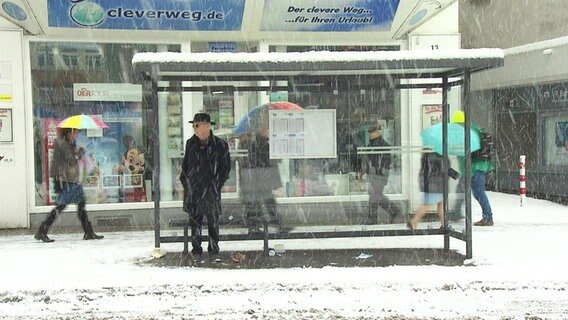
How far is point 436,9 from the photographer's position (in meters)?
11.0

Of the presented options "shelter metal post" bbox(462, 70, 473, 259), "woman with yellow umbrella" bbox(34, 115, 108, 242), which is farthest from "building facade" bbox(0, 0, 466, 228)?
"shelter metal post" bbox(462, 70, 473, 259)

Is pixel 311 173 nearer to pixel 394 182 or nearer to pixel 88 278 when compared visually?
pixel 394 182

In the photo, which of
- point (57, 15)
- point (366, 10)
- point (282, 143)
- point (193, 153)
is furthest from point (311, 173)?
point (57, 15)

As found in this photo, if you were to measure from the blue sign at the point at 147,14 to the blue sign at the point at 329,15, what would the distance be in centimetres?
59

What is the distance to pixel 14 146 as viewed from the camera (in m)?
10.4

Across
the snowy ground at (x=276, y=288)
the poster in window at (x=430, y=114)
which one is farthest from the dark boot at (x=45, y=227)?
the poster in window at (x=430, y=114)

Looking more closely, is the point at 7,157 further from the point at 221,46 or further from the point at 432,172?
the point at 432,172

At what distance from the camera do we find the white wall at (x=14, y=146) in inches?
408

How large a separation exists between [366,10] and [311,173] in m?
3.35

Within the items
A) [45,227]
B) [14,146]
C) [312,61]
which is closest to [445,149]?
[312,61]

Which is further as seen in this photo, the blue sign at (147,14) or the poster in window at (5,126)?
the poster in window at (5,126)

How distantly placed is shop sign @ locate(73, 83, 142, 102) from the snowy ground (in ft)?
10.1

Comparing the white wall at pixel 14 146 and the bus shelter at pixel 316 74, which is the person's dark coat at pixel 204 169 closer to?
the bus shelter at pixel 316 74

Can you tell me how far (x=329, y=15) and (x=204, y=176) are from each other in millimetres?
4307
